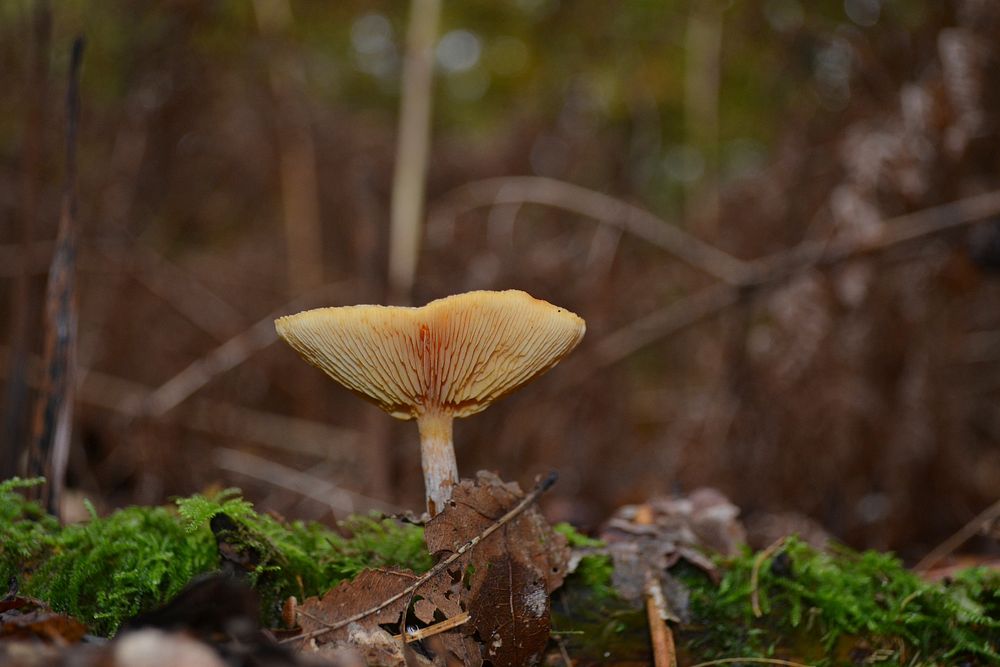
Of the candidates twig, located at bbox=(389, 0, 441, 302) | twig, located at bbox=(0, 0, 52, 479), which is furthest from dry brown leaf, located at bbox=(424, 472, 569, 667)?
twig, located at bbox=(389, 0, 441, 302)

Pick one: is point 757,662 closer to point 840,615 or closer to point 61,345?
point 840,615

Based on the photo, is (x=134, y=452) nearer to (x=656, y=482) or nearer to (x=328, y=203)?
(x=328, y=203)

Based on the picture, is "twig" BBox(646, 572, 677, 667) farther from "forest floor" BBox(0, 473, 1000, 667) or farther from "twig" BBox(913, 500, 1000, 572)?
"twig" BBox(913, 500, 1000, 572)

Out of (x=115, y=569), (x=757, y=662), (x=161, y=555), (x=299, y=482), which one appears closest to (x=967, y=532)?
(x=757, y=662)

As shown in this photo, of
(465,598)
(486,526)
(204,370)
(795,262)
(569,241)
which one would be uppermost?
(569,241)

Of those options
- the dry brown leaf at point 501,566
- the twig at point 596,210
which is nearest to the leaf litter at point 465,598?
the dry brown leaf at point 501,566
